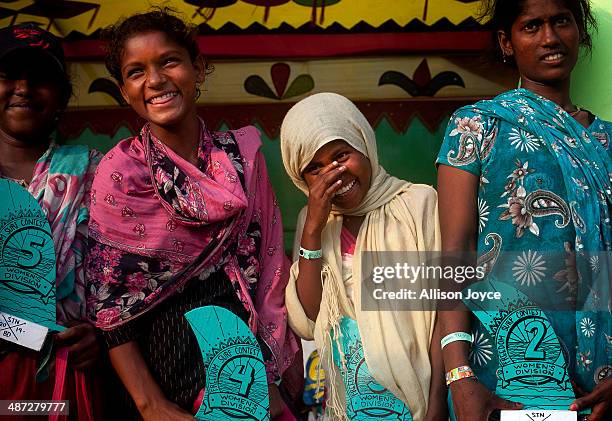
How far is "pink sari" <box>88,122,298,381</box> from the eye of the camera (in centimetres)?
288

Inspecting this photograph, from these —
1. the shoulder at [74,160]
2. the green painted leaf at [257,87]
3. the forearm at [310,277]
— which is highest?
the green painted leaf at [257,87]

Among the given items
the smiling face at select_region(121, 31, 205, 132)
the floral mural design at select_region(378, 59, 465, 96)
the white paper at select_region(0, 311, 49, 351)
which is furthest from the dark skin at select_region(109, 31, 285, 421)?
the floral mural design at select_region(378, 59, 465, 96)

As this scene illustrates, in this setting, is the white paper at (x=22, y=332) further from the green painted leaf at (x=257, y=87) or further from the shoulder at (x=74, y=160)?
the green painted leaf at (x=257, y=87)

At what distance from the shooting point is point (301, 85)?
13.6 ft

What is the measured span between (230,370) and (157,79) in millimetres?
952

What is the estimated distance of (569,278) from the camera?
2666mm

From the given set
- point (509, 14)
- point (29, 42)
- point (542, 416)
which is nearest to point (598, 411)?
point (542, 416)

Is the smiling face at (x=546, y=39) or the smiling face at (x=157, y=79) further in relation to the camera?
Result: the smiling face at (x=157, y=79)

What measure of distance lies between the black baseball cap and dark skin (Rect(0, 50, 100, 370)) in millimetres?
26

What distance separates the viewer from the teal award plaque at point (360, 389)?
279cm

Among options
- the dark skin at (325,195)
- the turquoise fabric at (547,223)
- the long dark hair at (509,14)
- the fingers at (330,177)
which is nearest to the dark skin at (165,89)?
the dark skin at (325,195)

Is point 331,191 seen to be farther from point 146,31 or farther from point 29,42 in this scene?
point 29,42

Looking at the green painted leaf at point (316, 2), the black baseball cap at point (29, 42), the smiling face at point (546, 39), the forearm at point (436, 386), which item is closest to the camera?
the forearm at point (436, 386)

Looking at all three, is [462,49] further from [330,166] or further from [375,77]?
[330,166]
